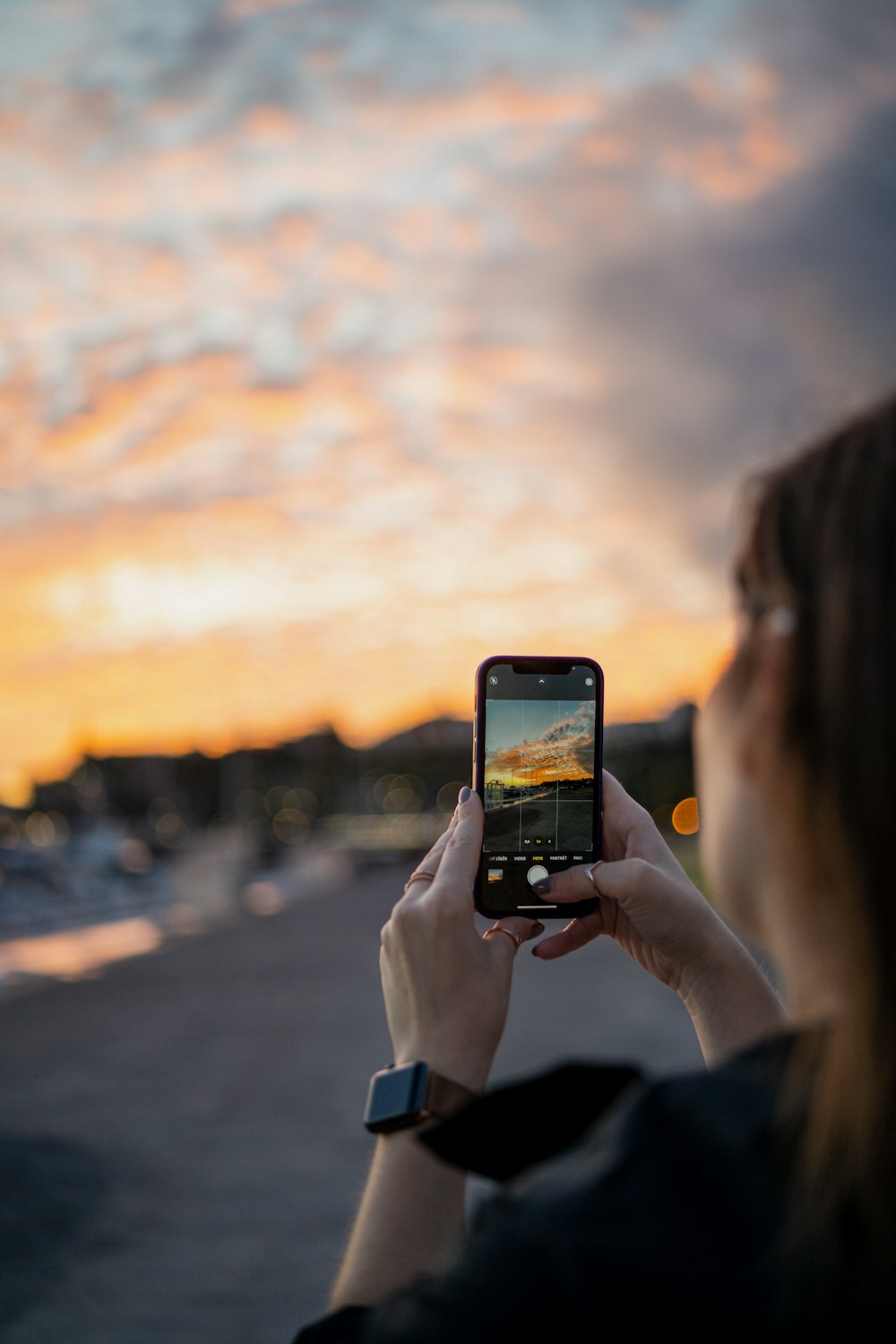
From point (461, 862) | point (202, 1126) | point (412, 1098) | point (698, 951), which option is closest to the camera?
point (412, 1098)

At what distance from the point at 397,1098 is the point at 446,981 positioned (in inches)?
4.9

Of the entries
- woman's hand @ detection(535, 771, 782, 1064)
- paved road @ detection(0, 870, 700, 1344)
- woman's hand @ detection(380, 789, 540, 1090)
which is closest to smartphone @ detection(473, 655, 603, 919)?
woman's hand @ detection(535, 771, 782, 1064)

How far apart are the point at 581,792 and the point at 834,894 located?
0.86 metres

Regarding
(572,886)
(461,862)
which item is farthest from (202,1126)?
(461,862)

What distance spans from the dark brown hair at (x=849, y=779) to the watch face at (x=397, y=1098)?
419mm

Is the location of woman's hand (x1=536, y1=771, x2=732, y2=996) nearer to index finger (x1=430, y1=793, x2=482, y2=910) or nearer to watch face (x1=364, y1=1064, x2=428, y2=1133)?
index finger (x1=430, y1=793, x2=482, y2=910)

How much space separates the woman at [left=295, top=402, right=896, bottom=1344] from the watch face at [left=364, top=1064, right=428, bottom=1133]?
0.04m

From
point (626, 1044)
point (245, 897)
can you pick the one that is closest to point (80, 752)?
point (245, 897)

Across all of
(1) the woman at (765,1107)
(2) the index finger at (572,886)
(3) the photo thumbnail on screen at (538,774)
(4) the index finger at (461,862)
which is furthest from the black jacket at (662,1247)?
(3) the photo thumbnail on screen at (538,774)

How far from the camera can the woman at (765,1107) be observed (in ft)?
2.78

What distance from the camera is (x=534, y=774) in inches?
72.0

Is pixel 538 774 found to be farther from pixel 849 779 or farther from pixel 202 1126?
pixel 202 1126

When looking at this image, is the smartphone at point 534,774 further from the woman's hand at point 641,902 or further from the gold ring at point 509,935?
the gold ring at point 509,935

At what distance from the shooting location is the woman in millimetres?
848
